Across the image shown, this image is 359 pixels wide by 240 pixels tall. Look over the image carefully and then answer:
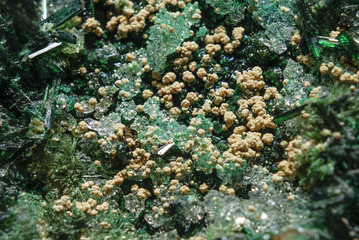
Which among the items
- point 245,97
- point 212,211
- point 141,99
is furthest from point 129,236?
point 245,97

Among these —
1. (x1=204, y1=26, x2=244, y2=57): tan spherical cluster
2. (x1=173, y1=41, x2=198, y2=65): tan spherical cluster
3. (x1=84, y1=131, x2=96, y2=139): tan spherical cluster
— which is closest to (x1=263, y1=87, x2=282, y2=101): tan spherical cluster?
(x1=204, y1=26, x2=244, y2=57): tan spherical cluster

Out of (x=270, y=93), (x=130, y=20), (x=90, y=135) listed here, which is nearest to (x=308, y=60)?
(x=270, y=93)

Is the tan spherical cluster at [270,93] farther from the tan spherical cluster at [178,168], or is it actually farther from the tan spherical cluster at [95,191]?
the tan spherical cluster at [95,191]

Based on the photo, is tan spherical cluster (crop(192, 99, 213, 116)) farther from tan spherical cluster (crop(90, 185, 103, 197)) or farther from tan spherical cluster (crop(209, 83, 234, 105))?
tan spherical cluster (crop(90, 185, 103, 197))

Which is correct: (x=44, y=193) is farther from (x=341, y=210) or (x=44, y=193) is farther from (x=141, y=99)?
(x=341, y=210)

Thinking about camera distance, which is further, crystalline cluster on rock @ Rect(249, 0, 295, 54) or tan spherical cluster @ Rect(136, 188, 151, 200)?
crystalline cluster on rock @ Rect(249, 0, 295, 54)

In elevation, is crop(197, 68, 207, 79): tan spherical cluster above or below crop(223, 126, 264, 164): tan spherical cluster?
above

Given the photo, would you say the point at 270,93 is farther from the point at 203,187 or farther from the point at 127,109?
the point at 127,109

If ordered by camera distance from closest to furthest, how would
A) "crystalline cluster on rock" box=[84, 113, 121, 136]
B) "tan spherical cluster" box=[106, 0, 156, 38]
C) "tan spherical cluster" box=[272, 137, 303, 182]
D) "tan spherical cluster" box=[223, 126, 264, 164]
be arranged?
"tan spherical cluster" box=[272, 137, 303, 182] → "tan spherical cluster" box=[223, 126, 264, 164] → "crystalline cluster on rock" box=[84, 113, 121, 136] → "tan spherical cluster" box=[106, 0, 156, 38]
